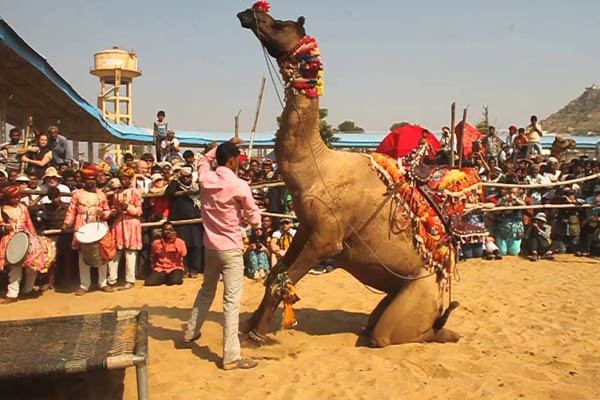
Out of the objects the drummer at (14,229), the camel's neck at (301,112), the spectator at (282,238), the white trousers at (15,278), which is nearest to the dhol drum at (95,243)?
the drummer at (14,229)

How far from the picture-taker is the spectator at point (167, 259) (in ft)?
29.7

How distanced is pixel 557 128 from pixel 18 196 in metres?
57.5

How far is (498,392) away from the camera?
4555 mm

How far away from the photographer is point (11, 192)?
802 cm

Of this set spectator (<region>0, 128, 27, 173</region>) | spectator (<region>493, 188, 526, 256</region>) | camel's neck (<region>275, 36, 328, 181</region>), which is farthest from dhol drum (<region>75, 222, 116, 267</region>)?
spectator (<region>493, 188, 526, 256</region>)

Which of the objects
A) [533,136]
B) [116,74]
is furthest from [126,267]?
[116,74]

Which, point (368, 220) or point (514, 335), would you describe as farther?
point (514, 335)

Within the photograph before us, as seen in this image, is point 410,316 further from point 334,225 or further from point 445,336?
point 334,225

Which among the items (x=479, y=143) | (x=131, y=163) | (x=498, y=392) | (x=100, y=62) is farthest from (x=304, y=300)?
(x=100, y=62)

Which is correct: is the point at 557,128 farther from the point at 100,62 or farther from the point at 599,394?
the point at 599,394

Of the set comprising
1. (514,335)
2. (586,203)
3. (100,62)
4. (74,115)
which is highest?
(100,62)

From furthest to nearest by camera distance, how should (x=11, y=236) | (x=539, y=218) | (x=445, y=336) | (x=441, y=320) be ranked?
(x=539, y=218) → (x=11, y=236) → (x=445, y=336) → (x=441, y=320)

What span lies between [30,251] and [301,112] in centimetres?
458

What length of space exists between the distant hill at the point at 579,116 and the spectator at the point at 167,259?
167 feet
